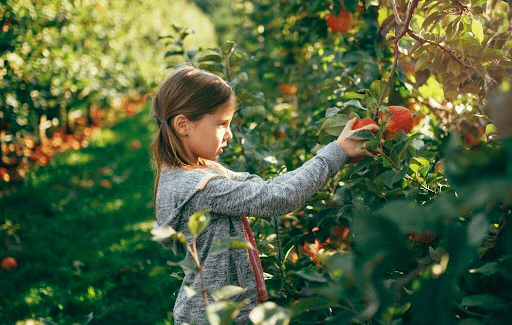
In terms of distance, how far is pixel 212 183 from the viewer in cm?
124

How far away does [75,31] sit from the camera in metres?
4.71

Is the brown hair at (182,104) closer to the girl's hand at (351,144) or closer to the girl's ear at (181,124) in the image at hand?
the girl's ear at (181,124)

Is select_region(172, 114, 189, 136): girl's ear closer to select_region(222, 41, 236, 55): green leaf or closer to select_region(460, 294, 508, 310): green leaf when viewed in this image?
select_region(222, 41, 236, 55): green leaf

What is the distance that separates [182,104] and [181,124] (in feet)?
0.19

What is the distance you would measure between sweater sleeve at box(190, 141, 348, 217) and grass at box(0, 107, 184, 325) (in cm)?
79

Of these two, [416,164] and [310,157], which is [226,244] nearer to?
[416,164]

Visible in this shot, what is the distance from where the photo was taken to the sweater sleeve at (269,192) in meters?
1.20

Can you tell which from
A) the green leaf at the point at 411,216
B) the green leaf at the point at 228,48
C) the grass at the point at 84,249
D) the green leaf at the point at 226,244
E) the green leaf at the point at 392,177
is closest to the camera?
the green leaf at the point at 411,216

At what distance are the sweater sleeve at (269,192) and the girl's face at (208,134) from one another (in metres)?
0.12

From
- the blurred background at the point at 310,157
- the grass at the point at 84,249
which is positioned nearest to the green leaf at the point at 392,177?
the blurred background at the point at 310,157

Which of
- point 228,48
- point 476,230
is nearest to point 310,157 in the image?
point 228,48

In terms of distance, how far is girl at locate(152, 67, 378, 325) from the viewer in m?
1.21

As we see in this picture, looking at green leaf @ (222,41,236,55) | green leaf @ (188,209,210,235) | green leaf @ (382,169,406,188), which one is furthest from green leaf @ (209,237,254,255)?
green leaf @ (222,41,236,55)

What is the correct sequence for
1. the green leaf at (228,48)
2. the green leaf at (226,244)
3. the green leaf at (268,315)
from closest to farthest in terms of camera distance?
the green leaf at (268,315) → the green leaf at (226,244) → the green leaf at (228,48)
